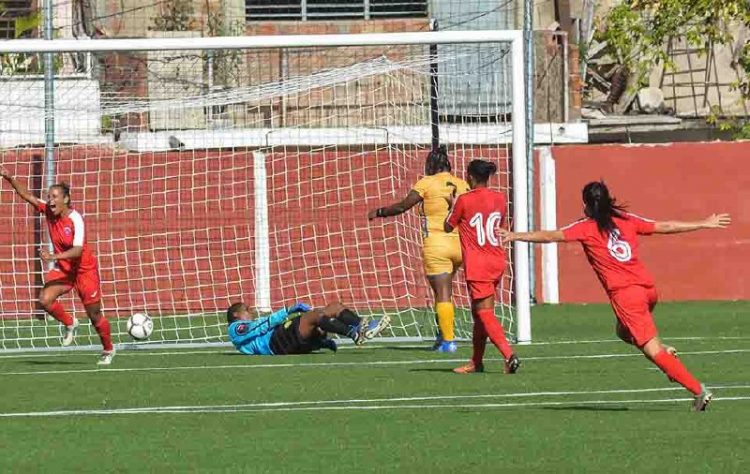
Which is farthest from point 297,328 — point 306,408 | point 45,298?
point 306,408

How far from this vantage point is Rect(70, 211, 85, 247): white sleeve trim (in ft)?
54.1

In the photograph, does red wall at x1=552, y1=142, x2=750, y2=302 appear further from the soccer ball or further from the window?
the soccer ball

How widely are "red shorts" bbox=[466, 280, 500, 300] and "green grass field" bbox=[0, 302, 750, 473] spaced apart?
26.1 inches

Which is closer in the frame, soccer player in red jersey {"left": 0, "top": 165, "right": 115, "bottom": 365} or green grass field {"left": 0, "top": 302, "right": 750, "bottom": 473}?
green grass field {"left": 0, "top": 302, "right": 750, "bottom": 473}

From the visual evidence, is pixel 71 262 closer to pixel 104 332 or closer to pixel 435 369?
pixel 104 332

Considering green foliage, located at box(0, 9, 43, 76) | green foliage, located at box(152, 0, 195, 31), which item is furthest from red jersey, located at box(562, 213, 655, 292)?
green foliage, located at box(152, 0, 195, 31)

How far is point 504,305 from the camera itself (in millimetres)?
21375

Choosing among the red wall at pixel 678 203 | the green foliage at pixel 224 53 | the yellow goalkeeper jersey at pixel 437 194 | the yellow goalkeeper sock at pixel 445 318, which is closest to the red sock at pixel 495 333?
the yellow goalkeeper sock at pixel 445 318

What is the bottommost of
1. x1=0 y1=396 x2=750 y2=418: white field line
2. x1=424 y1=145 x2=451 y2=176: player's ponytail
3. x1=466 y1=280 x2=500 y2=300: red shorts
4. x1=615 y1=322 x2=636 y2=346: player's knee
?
x1=0 y1=396 x2=750 y2=418: white field line

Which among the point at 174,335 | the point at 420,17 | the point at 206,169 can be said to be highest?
the point at 420,17

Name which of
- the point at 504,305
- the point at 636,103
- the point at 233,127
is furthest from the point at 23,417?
the point at 636,103

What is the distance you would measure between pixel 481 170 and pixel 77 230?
165 inches

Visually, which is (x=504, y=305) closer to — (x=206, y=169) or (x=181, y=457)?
(x=206, y=169)

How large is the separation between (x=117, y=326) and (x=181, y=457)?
40.5 ft
